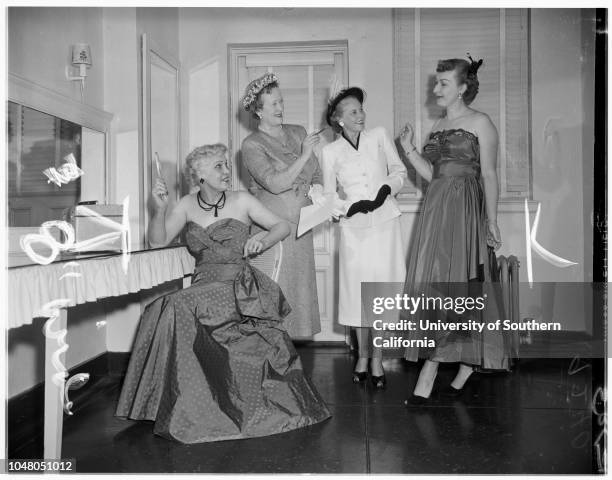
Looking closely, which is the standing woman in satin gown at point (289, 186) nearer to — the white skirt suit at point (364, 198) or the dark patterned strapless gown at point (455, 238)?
the white skirt suit at point (364, 198)

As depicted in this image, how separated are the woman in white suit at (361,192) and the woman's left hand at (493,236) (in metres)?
0.33

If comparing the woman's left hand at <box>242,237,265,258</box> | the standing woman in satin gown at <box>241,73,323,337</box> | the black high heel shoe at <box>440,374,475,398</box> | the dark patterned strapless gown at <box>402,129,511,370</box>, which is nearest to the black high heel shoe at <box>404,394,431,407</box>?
the black high heel shoe at <box>440,374,475,398</box>

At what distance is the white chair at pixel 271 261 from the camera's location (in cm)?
233

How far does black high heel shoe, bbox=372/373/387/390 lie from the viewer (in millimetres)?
2384

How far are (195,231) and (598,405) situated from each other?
1.39 meters

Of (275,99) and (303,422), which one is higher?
(275,99)

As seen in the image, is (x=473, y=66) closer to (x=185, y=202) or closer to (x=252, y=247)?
(x=252, y=247)

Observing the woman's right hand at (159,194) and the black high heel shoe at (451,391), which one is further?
the black high heel shoe at (451,391)

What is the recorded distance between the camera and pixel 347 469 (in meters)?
1.68

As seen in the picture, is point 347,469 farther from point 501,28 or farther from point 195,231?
point 501,28

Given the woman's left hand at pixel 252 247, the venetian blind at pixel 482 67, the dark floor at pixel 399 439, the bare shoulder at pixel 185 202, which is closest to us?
the dark floor at pixel 399 439

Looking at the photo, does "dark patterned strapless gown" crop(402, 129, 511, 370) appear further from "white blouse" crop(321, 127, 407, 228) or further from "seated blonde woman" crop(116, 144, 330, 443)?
"seated blonde woman" crop(116, 144, 330, 443)

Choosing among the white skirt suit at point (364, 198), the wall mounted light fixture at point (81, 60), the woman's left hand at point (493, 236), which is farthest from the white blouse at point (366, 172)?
the wall mounted light fixture at point (81, 60)

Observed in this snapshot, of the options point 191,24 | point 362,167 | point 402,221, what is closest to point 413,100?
point 362,167
